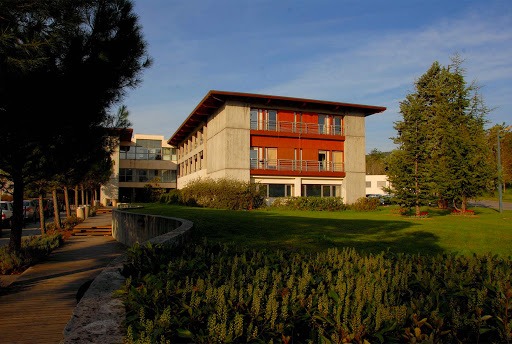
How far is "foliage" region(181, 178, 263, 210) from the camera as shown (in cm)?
3138

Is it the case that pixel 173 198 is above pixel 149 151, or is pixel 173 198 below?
below

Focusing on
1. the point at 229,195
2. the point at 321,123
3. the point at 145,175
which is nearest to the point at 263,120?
the point at 321,123

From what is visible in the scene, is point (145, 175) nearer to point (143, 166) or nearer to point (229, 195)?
point (143, 166)

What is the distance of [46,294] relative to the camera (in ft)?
28.7

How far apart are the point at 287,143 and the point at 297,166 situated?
7.43 feet

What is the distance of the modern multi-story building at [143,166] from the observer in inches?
2532

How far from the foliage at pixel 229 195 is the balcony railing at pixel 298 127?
6.23 metres

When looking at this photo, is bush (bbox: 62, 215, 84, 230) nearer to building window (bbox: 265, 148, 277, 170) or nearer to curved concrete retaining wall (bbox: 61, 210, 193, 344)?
building window (bbox: 265, 148, 277, 170)

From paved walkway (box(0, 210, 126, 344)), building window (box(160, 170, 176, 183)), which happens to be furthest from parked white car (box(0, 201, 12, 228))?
building window (box(160, 170, 176, 183))

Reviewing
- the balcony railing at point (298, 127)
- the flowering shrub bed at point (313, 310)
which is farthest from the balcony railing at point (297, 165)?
the flowering shrub bed at point (313, 310)

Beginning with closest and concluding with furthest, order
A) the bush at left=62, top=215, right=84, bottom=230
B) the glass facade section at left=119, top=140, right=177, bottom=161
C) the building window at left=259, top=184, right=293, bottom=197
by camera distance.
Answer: the bush at left=62, top=215, right=84, bottom=230 < the building window at left=259, top=184, right=293, bottom=197 < the glass facade section at left=119, top=140, right=177, bottom=161

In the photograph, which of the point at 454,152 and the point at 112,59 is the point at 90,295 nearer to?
the point at 112,59

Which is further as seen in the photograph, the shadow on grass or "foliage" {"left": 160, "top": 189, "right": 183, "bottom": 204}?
"foliage" {"left": 160, "top": 189, "right": 183, "bottom": 204}

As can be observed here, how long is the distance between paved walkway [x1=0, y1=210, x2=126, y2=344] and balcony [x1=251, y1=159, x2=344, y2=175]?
72.2ft
